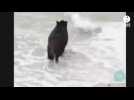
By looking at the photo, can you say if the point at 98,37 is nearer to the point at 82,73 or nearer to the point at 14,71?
the point at 82,73

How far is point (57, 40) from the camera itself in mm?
3117

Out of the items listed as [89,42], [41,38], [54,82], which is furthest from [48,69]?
[89,42]

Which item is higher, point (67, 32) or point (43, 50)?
point (67, 32)

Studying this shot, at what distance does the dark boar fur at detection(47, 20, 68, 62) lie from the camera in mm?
3039

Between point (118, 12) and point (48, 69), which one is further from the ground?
point (118, 12)

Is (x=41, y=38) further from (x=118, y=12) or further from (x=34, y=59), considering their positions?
(x=118, y=12)

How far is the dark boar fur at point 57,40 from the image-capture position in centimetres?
304

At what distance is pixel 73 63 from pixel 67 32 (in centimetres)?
38

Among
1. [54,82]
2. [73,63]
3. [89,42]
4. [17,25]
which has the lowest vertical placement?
[54,82]

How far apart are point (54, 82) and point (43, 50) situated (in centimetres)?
41
